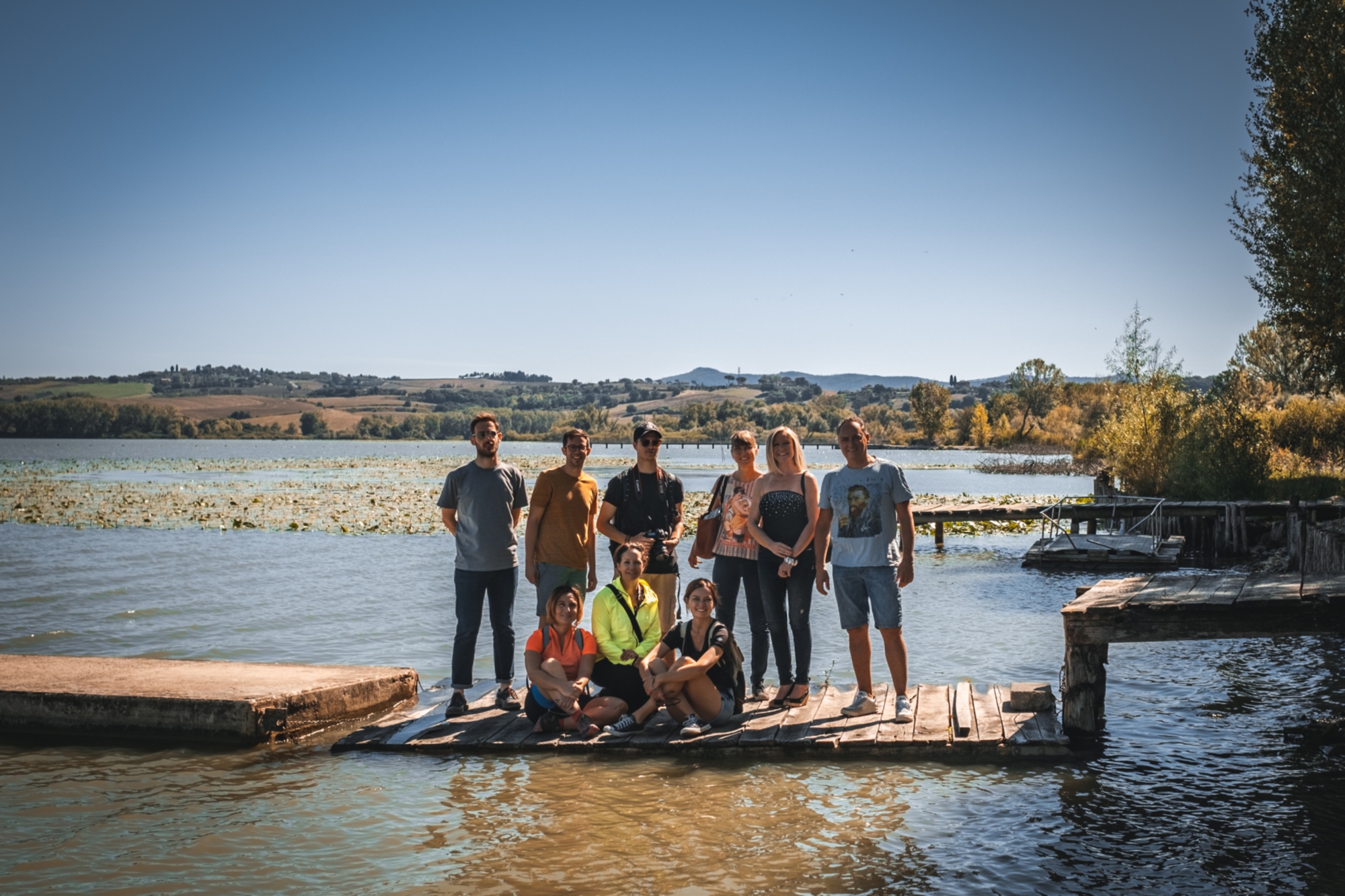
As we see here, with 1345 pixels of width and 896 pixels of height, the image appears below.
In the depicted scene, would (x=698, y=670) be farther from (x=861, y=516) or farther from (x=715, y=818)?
(x=861, y=516)

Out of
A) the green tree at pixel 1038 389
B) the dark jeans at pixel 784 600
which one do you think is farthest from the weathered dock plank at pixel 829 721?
the green tree at pixel 1038 389

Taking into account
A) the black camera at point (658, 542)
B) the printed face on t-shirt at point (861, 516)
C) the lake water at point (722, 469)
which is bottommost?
the lake water at point (722, 469)

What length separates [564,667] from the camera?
7.76 metres

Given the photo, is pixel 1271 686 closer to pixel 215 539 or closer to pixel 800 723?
pixel 800 723

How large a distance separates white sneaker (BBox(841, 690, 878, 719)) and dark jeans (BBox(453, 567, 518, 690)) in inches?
112

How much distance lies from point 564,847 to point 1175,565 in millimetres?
18900

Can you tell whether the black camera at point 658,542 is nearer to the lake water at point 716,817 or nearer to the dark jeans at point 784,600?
the dark jeans at point 784,600

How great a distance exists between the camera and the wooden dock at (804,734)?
7469mm

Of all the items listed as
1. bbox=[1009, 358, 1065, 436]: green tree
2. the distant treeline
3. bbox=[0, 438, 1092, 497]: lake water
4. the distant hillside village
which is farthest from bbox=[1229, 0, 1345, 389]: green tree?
the distant treeline

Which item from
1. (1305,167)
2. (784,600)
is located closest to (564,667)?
(784,600)

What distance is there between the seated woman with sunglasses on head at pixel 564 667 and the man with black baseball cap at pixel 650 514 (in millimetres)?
672

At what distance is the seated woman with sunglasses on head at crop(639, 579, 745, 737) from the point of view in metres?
7.49

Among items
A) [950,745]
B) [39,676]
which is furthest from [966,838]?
[39,676]

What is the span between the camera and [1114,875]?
5621 mm
